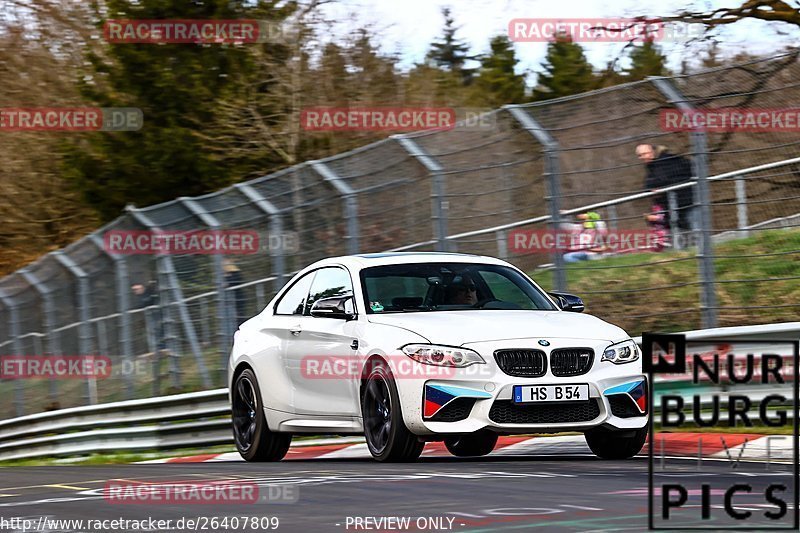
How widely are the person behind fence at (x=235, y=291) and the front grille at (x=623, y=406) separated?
24.2ft

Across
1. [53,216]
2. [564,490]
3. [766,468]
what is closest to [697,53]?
[766,468]

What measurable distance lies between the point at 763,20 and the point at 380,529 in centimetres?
1589

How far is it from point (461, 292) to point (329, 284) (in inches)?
42.1

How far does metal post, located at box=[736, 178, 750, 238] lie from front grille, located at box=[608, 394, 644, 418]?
280 cm

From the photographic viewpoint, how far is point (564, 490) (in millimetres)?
7504

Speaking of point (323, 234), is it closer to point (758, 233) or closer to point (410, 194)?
point (410, 194)

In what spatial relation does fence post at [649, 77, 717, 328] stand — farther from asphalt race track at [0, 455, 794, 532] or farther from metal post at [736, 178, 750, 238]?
asphalt race track at [0, 455, 794, 532]

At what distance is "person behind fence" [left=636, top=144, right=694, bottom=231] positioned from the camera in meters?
12.2

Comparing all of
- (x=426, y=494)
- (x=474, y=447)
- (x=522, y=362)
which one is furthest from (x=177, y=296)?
(x=426, y=494)

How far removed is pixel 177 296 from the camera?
57.9ft

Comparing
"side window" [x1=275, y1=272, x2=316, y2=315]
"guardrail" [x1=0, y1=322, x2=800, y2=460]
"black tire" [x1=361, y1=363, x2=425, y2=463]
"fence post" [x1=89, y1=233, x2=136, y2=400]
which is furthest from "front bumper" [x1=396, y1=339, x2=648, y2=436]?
"fence post" [x1=89, y1=233, x2=136, y2=400]

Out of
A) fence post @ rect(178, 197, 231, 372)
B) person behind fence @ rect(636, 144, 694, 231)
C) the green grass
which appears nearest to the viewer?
the green grass

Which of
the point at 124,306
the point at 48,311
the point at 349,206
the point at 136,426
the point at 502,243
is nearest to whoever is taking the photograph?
the point at 502,243

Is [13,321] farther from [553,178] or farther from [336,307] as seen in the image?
[336,307]
